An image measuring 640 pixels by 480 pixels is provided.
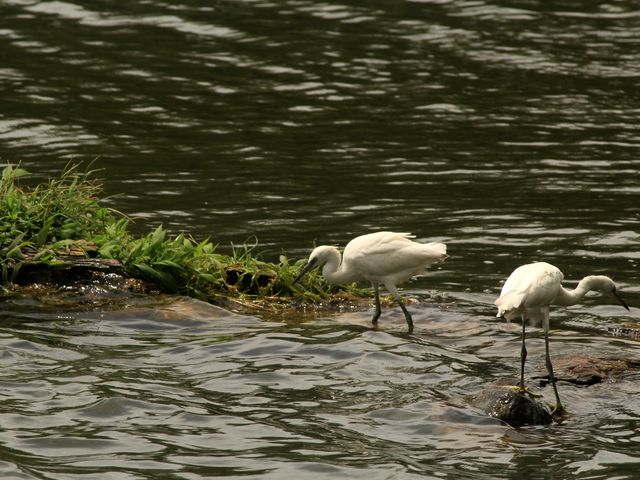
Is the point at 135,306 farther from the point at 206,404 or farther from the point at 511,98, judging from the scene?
the point at 511,98

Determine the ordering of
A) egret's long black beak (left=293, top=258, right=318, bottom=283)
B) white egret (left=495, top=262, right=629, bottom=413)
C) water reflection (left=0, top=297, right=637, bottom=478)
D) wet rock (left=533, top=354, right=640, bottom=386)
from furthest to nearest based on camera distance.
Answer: egret's long black beak (left=293, top=258, right=318, bottom=283) < wet rock (left=533, top=354, right=640, bottom=386) < white egret (left=495, top=262, right=629, bottom=413) < water reflection (left=0, top=297, right=637, bottom=478)

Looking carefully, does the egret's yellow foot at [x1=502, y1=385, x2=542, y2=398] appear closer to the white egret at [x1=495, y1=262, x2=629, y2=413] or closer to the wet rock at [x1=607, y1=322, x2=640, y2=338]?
the white egret at [x1=495, y1=262, x2=629, y2=413]

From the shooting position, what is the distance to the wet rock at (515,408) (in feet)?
27.3

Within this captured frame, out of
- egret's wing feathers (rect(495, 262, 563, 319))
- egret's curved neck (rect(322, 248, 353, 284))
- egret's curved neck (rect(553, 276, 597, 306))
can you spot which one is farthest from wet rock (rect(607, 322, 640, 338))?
egret's curved neck (rect(322, 248, 353, 284))

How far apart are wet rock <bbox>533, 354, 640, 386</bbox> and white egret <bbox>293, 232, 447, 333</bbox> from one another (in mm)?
1641

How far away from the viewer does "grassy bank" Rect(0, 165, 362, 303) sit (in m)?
10.8

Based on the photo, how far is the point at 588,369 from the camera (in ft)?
30.8

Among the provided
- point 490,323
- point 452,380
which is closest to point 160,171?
point 490,323

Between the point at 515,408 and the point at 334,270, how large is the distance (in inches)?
121

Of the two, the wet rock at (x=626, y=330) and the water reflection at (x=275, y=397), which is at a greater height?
the water reflection at (x=275, y=397)

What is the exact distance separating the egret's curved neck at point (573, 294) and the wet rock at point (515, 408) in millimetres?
1561

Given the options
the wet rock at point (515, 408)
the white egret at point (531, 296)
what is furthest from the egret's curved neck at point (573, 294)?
the wet rock at point (515, 408)

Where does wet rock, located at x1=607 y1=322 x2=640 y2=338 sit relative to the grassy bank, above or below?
below

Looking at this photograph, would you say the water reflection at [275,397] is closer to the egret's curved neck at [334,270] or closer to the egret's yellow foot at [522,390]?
the egret's yellow foot at [522,390]
